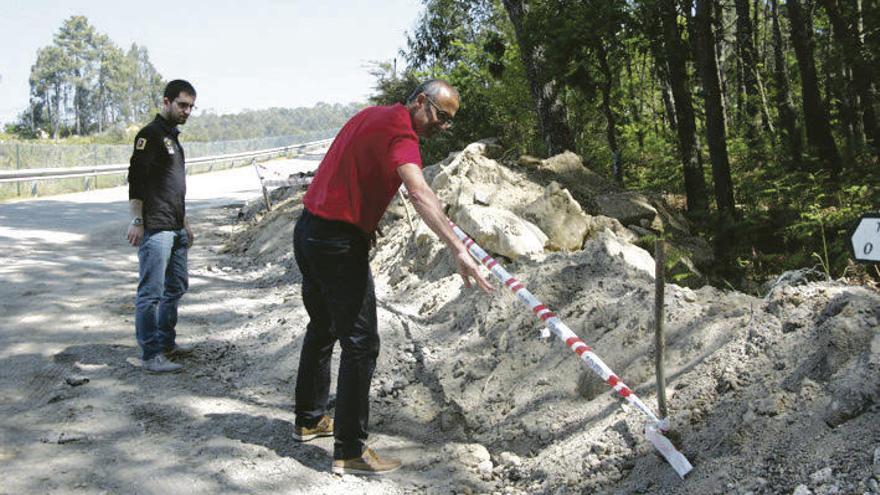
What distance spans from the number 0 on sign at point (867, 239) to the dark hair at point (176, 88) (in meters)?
4.46

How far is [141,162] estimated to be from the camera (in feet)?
17.9

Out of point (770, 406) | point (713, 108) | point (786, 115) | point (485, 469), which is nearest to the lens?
point (770, 406)

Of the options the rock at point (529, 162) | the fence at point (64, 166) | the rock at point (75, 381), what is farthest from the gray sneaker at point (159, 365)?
the fence at point (64, 166)

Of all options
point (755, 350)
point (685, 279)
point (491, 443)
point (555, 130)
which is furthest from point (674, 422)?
point (555, 130)

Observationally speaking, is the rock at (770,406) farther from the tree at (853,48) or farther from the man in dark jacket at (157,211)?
the tree at (853,48)

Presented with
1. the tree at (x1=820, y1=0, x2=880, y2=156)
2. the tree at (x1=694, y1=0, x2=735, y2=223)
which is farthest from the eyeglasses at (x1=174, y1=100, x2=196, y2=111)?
the tree at (x1=820, y1=0, x2=880, y2=156)

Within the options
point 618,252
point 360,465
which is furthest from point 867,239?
point 618,252

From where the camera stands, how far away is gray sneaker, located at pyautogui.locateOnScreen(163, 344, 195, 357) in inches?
235

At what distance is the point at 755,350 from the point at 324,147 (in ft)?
163

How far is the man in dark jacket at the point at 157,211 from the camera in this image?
18.0ft

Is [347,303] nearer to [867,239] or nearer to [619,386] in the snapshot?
[619,386]

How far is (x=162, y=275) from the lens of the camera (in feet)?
18.2

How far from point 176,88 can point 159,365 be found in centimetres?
204

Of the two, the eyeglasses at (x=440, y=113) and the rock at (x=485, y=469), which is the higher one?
the eyeglasses at (x=440, y=113)
